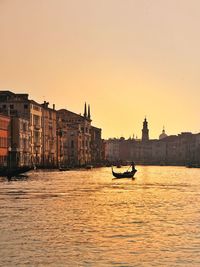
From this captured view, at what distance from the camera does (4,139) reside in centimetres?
11238

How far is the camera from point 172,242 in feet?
91.4

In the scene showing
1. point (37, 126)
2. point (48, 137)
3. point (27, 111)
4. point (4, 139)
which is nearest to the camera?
point (4, 139)

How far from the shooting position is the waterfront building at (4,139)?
360 ft

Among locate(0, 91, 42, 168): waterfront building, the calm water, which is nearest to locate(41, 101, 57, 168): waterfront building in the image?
locate(0, 91, 42, 168): waterfront building

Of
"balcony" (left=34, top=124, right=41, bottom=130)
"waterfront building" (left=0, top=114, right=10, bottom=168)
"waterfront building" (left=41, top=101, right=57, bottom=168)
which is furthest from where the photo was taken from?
"waterfront building" (left=41, top=101, right=57, bottom=168)

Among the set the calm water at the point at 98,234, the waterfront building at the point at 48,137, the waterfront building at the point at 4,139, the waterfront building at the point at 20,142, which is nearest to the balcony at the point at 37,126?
the waterfront building at the point at 48,137

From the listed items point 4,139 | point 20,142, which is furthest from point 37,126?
point 4,139

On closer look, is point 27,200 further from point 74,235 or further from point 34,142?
point 34,142

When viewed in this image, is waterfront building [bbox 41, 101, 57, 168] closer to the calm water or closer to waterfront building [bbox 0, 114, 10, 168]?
waterfront building [bbox 0, 114, 10, 168]

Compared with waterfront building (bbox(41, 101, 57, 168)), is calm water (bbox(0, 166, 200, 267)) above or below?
below

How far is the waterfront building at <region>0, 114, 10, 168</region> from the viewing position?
109750 mm

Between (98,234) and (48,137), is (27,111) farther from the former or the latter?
(98,234)

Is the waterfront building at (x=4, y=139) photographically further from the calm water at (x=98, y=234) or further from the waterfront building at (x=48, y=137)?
the calm water at (x=98, y=234)

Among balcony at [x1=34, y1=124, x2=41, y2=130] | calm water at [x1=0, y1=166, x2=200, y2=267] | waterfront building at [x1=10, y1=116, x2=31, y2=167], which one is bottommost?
calm water at [x1=0, y1=166, x2=200, y2=267]
